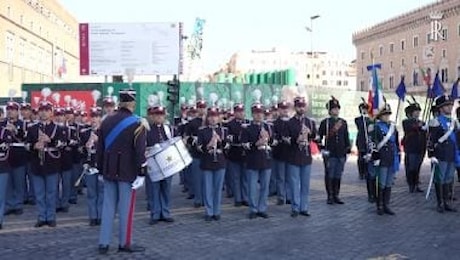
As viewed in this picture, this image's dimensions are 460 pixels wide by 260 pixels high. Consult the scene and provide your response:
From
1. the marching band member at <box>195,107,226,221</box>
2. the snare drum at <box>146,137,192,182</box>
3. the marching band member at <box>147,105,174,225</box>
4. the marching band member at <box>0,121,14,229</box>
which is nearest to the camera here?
the snare drum at <box>146,137,192,182</box>

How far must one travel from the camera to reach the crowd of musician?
10242 mm

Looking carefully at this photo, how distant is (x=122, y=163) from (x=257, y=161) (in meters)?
3.17

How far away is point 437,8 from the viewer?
97250mm

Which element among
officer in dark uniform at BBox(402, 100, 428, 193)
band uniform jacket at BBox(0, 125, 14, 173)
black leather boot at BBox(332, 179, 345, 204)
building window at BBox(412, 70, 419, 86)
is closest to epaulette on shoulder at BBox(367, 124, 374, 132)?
black leather boot at BBox(332, 179, 345, 204)

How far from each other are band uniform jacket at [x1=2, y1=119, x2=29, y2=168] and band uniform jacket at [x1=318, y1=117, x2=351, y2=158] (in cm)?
526

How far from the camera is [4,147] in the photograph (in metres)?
9.83

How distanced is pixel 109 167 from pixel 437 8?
317 feet

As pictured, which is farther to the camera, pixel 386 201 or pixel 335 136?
pixel 335 136

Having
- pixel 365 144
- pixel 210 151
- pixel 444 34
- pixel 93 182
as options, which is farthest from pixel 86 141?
pixel 444 34

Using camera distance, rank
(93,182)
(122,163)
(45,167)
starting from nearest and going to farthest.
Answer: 1. (122,163)
2. (45,167)
3. (93,182)

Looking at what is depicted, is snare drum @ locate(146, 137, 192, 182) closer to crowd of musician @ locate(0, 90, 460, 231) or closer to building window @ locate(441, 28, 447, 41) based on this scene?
crowd of musician @ locate(0, 90, 460, 231)

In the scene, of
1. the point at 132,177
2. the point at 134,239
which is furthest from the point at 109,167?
the point at 134,239

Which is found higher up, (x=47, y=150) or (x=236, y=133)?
(x=236, y=133)

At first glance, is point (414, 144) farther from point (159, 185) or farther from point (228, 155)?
point (159, 185)
